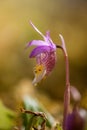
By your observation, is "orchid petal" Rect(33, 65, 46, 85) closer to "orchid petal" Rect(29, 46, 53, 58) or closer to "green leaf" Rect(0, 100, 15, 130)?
"orchid petal" Rect(29, 46, 53, 58)

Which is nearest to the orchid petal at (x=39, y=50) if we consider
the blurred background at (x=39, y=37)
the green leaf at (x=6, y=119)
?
the green leaf at (x=6, y=119)

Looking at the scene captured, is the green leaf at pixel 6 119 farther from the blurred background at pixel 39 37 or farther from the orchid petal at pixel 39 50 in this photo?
the blurred background at pixel 39 37

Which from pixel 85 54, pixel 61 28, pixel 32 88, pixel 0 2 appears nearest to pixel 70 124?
pixel 32 88

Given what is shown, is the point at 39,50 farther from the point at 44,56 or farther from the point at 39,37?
the point at 39,37

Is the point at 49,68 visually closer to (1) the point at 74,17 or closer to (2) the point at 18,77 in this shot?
(2) the point at 18,77

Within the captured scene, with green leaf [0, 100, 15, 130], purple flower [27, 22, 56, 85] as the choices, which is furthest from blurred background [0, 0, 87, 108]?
purple flower [27, 22, 56, 85]

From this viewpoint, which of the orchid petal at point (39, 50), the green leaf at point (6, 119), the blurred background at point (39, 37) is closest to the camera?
the orchid petal at point (39, 50)

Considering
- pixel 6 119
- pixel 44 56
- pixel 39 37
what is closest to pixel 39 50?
pixel 44 56
